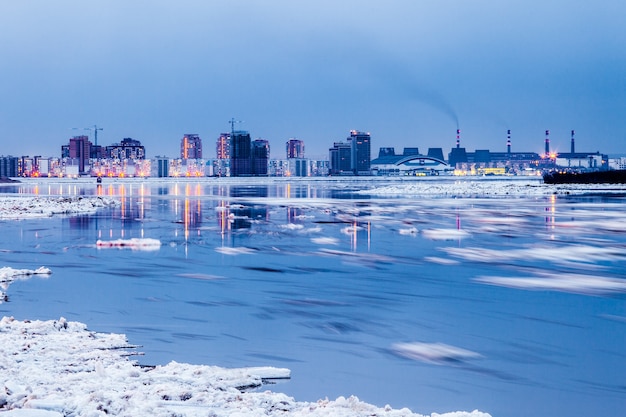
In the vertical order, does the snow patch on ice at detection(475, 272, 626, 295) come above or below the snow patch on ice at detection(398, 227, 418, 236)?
below

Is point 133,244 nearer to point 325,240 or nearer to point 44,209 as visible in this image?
point 325,240

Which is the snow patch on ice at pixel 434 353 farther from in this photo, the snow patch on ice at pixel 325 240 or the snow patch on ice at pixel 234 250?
the snow patch on ice at pixel 325 240

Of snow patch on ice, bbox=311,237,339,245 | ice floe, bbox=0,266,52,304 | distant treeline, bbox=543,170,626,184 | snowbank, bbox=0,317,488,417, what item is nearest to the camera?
snowbank, bbox=0,317,488,417

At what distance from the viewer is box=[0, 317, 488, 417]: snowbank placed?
19.3 feet

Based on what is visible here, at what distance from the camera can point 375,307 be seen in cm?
1081

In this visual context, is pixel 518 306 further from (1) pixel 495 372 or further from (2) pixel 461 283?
(1) pixel 495 372

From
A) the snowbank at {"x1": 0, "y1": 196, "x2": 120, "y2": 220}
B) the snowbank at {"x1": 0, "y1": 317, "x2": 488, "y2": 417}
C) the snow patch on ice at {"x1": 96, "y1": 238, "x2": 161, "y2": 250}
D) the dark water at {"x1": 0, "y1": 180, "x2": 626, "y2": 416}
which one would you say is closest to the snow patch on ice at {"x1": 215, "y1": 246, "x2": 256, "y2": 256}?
the dark water at {"x1": 0, "y1": 180, "x2": 626, "y2": 416}

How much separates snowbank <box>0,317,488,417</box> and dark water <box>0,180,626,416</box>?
1.38ft

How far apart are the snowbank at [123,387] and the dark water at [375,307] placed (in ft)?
1.38

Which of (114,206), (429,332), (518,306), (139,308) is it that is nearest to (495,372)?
(429,332)

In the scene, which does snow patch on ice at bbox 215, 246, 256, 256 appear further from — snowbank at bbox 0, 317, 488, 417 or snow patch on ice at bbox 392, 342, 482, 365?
snow patch on ice at bbox 392, 342, 482, 365

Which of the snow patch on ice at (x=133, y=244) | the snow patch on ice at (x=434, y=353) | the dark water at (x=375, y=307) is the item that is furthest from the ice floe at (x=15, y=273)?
the snow patch on ice at (x=434, y=353)

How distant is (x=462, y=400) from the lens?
6.54 meters

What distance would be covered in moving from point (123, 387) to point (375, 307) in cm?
513
